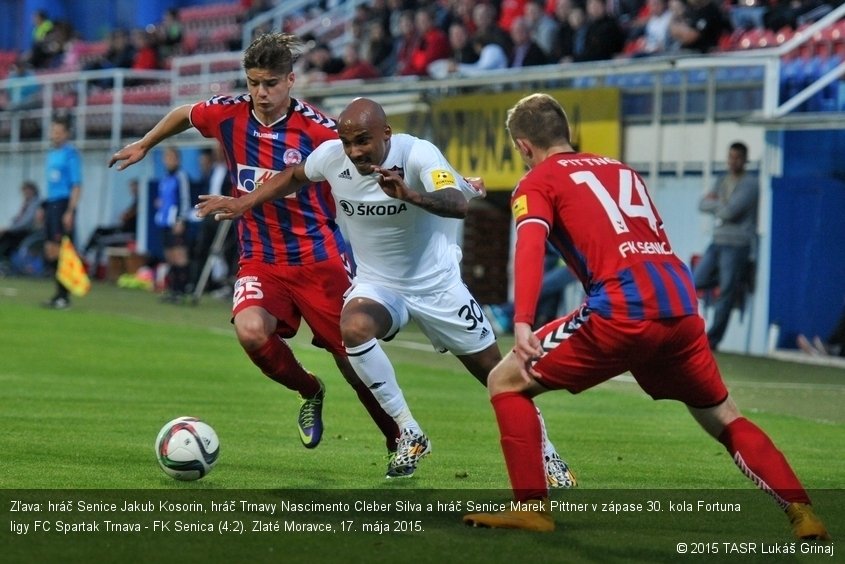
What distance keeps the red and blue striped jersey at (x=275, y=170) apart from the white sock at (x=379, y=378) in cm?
107

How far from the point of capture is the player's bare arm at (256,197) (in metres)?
8.13

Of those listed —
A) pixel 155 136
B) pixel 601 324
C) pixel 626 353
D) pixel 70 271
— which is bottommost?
pixel 70 271

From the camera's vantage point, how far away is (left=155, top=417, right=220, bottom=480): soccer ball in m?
7.57

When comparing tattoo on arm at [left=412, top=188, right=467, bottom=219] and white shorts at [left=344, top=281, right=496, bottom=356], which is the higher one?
tattoo on arm at [left=412, top=188, right=467, bottom=219]

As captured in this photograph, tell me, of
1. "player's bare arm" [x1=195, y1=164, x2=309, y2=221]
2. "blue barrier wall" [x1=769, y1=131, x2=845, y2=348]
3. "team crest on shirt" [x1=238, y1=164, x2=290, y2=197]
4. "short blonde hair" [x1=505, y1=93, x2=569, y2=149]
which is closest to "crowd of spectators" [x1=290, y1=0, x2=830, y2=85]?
"blue barrier wall" [x1=769, y1=131, x2=845, y2=348]

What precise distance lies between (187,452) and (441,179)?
1819mm

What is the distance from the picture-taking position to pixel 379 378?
808 centimetres

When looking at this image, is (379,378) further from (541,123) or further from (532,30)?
(532,30)

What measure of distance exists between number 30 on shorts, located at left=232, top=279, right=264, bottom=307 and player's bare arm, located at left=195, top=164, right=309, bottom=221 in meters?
0.61

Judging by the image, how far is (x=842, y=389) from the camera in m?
14.0

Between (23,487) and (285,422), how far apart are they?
356 centimetres

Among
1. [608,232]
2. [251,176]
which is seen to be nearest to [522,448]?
[608,232]

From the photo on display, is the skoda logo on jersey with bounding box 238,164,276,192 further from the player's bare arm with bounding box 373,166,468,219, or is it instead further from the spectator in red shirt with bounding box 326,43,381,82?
the spectator in red shirt with bounding box 326,43,381,82

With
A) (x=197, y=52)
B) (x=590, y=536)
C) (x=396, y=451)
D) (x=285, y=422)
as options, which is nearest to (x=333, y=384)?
(x=285, y=422)
